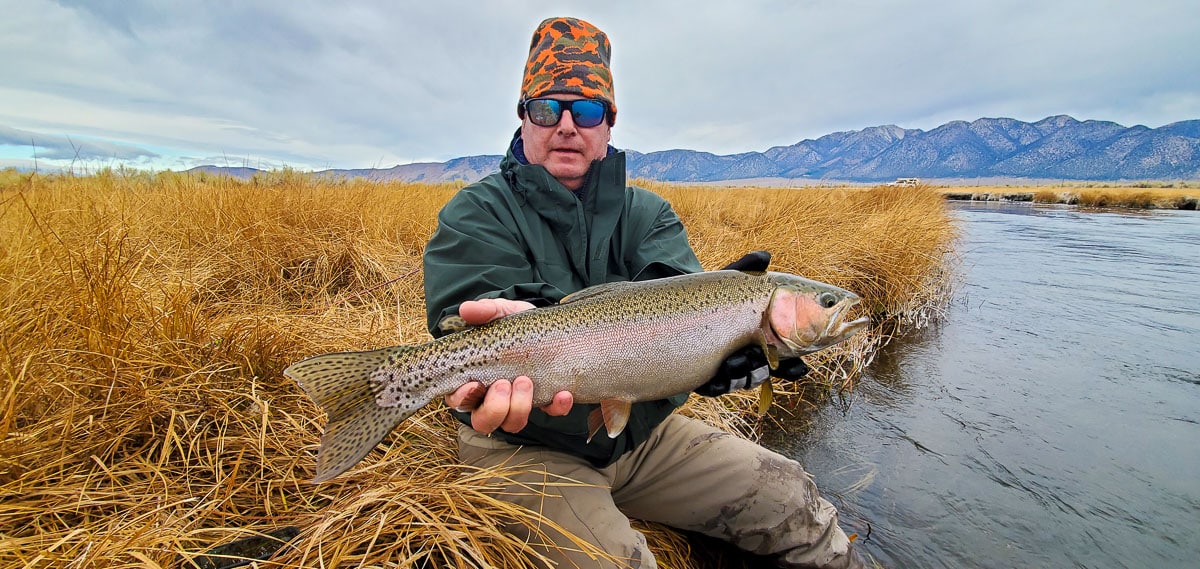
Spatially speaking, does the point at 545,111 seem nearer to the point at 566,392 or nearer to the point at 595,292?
the point at 595,292

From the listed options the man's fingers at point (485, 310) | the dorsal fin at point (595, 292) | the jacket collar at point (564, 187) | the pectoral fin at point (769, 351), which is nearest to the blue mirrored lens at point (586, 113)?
the jacket collar at point (564, 187)

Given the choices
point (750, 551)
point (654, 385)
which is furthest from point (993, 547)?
point (654, 385)

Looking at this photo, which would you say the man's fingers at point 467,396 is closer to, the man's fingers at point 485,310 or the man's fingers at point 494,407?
the man's fingers at point 494,407

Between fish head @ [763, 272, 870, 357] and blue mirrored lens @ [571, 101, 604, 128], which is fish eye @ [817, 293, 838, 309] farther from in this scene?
blue mirrored lens @ [571, 101, 604, 128]

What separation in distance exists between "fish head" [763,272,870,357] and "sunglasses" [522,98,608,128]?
138 cm

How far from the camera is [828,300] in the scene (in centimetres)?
256

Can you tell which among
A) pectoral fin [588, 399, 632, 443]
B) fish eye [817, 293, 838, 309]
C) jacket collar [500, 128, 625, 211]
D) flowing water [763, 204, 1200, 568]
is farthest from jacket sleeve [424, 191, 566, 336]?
flowing water [763, 204, 1200, 568]

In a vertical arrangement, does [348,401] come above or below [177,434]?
above

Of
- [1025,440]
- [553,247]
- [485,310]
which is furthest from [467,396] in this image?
[1025,440]

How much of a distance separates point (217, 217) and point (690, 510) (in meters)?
5.73

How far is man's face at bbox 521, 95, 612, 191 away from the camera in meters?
3.00

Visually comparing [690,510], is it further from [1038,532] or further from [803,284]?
[1038,532]

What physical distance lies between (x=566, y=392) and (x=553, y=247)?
3.19ft

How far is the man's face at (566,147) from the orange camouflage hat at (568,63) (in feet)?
0.29
